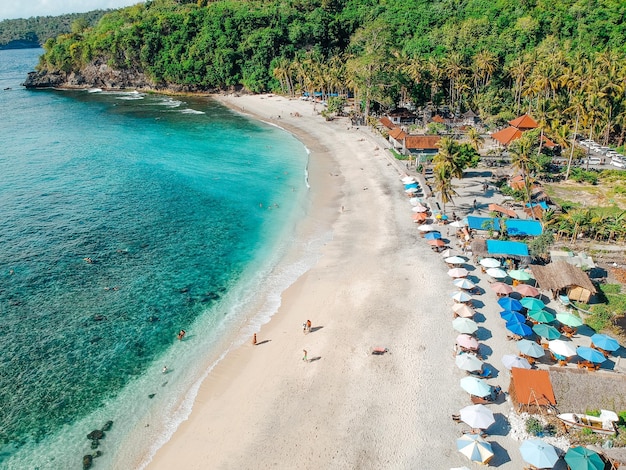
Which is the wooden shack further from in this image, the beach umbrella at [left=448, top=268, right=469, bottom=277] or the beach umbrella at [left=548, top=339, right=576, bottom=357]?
the beach umbrella at [left=448, top=268, right=469, bottom=277]

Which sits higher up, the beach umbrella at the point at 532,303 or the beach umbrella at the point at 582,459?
the beach umbrella at the point at 532,303

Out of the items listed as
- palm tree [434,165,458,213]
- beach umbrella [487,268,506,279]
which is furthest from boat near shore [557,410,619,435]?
palm tree [434,165,458,213]

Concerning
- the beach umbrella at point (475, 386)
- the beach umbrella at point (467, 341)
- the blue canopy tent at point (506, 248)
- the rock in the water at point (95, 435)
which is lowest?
the rock in the water at point (95, 435)

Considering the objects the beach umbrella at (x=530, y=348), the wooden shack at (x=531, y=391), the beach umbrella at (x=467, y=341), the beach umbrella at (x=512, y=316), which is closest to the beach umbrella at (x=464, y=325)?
the beach umbrella at (x=467, y=341)

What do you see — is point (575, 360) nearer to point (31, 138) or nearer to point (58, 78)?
point (31, 138)

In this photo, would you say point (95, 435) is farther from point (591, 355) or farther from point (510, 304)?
point (591, 355)

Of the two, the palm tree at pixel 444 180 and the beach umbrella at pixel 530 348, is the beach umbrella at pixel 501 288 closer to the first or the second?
the beach umbrella at pixel 530 348

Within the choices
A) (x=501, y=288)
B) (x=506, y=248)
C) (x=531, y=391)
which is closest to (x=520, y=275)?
(x=501, y=288)
